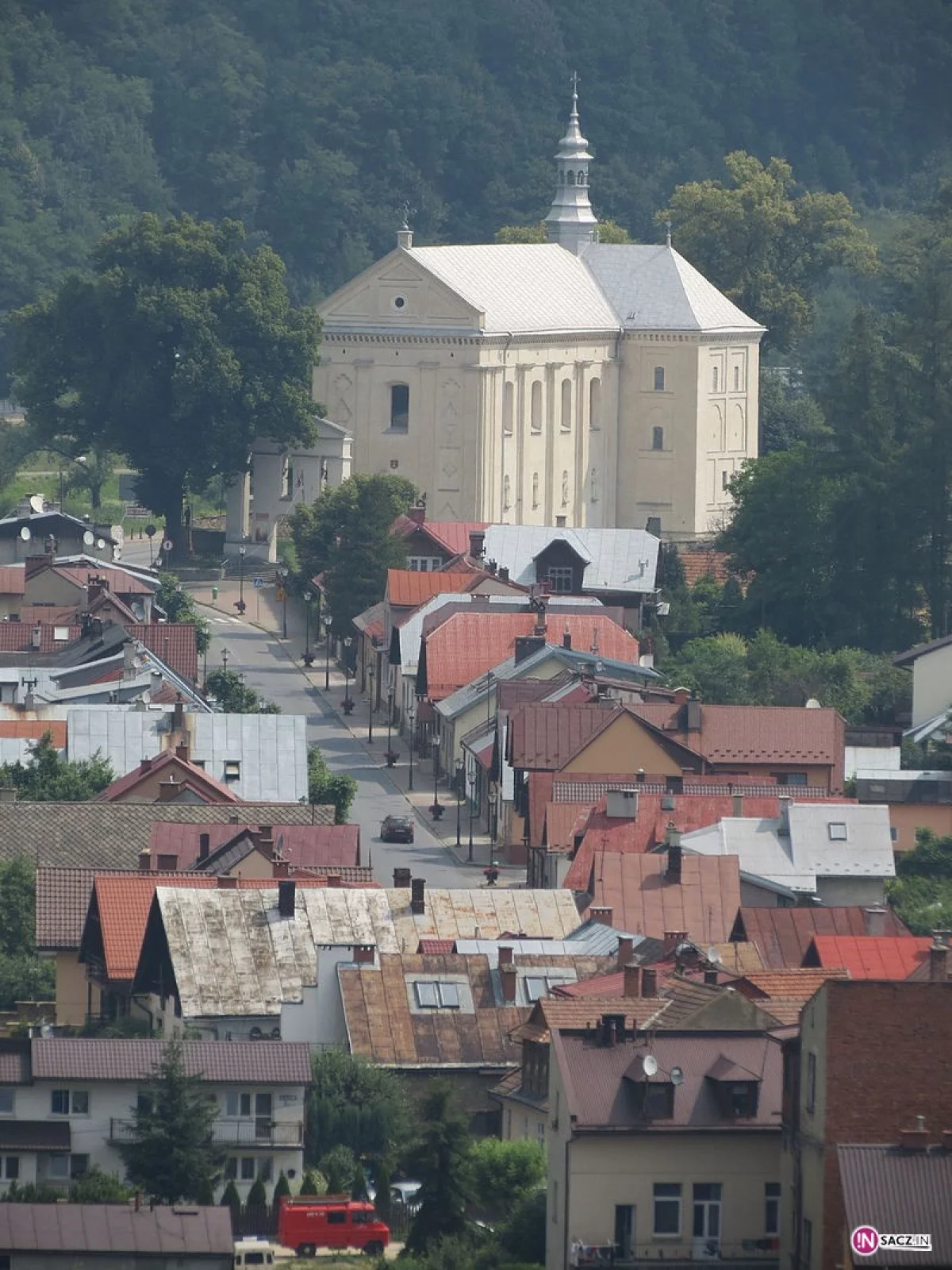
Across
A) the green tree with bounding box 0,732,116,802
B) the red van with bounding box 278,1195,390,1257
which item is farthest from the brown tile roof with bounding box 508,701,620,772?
the red van with bounding box 278,1195,390,1257

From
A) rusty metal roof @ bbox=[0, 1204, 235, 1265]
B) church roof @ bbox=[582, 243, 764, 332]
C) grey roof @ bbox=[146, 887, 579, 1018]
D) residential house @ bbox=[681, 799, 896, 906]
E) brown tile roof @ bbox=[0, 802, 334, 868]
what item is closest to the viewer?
rusty metal roof @ bbox=[0, 1204, 235, 1265]

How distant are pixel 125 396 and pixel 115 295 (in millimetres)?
2514

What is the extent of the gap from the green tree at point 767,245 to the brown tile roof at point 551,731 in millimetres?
67809

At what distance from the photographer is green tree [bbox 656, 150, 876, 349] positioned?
144000 mm

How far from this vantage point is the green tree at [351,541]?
96.5 m

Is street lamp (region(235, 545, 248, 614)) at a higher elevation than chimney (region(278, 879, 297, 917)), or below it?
higher

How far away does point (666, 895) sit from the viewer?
5953cm

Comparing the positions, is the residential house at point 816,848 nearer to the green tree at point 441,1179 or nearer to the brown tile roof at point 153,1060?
the brown tile roof at point 153,1060

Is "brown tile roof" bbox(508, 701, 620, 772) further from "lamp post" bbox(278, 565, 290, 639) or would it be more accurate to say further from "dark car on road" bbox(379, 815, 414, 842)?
"lamp post" bbox(278, 565, 290, 639)

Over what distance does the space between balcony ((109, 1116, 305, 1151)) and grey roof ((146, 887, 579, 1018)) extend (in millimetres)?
3239

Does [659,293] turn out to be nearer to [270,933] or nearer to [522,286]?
[522,286]

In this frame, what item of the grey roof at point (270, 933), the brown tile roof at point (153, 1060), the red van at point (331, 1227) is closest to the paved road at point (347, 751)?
the grey roof at point (270, 933)

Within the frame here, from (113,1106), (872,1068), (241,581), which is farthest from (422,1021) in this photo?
(241,581)

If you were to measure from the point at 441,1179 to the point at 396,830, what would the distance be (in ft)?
97.7
